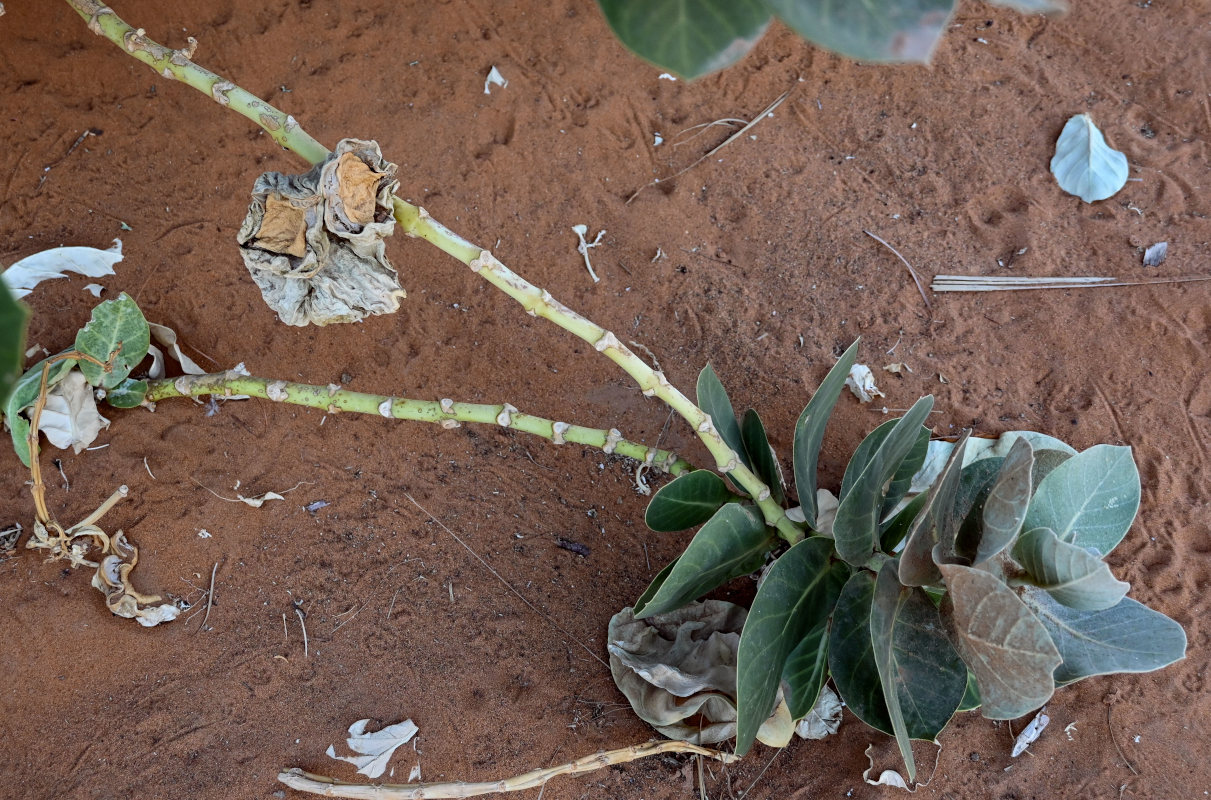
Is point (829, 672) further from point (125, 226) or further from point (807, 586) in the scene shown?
point (125, 226)

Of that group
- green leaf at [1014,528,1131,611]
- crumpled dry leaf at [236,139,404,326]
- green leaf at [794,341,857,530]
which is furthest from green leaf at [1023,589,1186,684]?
crumpled dry leaf at [236,139,404,326]

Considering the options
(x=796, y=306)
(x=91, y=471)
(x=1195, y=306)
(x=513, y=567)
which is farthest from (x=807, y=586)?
(x=91, y=471)

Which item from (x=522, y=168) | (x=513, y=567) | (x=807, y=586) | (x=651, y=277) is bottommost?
(x=513, y=567)

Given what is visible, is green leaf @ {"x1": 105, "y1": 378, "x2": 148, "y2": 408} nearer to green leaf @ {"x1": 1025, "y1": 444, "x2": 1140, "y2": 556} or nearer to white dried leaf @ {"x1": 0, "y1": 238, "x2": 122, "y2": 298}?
white dried leaf @ {"x1": 0, "y1": 238, "x2": 122, "y2": 298}

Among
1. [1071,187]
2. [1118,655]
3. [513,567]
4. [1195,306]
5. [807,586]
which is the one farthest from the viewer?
[1071,187]

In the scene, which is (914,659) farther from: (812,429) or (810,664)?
(812,429)

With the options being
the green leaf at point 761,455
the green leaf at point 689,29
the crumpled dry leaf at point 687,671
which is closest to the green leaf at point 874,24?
the green leaf at point 689,29

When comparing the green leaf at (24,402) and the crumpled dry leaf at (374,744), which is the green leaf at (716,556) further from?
the green leaf at (24,402)

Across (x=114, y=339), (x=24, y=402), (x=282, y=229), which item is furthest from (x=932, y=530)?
(x=24, y=402)
